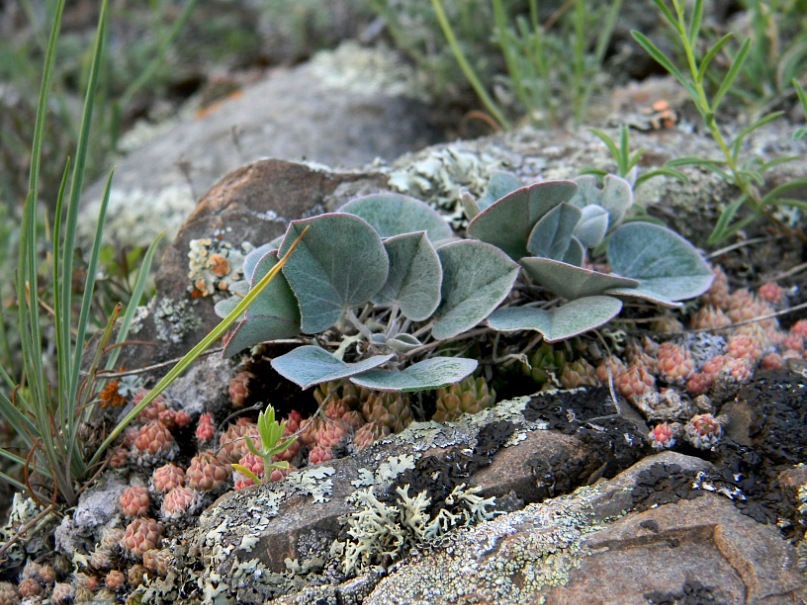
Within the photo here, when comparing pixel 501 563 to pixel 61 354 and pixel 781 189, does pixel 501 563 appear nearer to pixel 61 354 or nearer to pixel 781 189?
pixel 61 354

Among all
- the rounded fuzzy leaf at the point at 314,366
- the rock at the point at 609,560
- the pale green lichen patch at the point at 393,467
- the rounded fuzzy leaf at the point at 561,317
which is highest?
the rounded fuzzy leaf at the point at 314,366

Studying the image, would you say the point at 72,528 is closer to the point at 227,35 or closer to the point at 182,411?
the point at 182,411

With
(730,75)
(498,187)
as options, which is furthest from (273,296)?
(730,75)

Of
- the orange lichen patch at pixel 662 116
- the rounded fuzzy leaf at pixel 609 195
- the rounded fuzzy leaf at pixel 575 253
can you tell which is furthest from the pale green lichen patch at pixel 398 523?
the orange lichen patch at pixel 662 116

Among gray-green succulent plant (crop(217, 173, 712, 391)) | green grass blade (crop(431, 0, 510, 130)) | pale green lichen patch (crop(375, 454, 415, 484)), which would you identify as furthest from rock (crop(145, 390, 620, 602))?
green grass blade (crop(431, 0, 510, 130))

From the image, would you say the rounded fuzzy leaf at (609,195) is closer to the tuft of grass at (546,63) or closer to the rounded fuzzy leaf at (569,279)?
the rounded fuzzy leaf at (569,279)

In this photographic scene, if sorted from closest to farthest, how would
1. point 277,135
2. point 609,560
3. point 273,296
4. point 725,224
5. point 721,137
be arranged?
point 609,560 < point 273,296 < point 725,224 < point 721,137 < point 277,135
